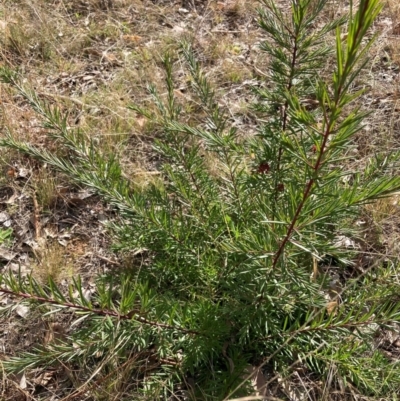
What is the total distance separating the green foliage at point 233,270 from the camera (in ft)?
4.71

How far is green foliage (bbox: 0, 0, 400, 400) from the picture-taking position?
4.71 ft

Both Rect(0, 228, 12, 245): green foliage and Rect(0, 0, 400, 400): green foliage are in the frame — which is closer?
Rect(0, 0, 400, 400): green foliage

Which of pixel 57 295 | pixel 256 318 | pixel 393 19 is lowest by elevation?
pixel 256 318

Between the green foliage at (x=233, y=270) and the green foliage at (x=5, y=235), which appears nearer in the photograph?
the green foliage at (x=233, y=270)

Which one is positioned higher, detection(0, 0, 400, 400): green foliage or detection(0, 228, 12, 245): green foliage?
detection(0, 0, 400, 400): green foliage

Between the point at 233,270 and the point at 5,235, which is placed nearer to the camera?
the point at 233,270

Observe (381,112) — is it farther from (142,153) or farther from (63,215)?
(63,215)

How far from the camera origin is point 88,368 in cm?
207

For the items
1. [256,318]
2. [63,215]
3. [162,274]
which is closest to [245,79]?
[63,215]

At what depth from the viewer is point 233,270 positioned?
193 centimetres

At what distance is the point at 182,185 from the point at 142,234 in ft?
1.00

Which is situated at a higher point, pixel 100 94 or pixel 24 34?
pixel 24 34

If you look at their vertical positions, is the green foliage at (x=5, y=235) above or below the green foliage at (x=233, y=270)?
below

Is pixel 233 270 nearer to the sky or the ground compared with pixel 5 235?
nearer to the sky
